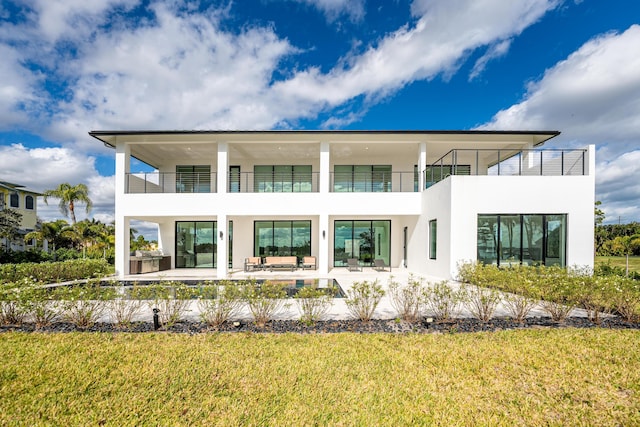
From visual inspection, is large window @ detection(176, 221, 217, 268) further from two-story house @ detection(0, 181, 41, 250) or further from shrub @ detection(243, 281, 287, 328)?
two-story house @ detection(0, 181, 41, 250)

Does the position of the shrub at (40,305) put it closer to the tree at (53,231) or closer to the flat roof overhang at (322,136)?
the flat roof overhang at (322,136)

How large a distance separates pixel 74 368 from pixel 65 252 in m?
24.1

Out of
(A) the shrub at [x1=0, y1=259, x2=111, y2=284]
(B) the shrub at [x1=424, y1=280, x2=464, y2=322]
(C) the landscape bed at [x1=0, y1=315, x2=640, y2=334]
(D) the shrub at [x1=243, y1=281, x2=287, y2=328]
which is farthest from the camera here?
(A) the shrub at [x1=0, y1=259, x2=111, y2=284]

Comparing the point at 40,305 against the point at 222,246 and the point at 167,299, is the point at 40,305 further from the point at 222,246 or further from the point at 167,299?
the point at 222,246

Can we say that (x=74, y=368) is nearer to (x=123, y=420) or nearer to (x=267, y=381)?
(x=123, y=420)

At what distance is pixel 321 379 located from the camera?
12.2ft

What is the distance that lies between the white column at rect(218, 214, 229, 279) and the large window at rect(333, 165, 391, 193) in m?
6.67

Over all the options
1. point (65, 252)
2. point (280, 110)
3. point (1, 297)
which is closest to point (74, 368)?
point (1, 297)

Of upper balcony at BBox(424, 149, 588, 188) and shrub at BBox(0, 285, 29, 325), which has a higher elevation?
upper balcony at BBox(424, 149, 588, 188)

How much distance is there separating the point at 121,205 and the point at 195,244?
15.4 feet

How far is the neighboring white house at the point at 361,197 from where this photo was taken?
11.7 m

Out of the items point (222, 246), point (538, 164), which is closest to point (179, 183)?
point (222, 246)

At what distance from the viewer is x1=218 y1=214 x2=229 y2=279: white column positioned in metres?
14.3

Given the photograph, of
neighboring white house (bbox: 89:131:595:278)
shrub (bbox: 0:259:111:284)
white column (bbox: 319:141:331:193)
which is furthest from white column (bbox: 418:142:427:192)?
shrub (bbox: 0:259:111:284)
